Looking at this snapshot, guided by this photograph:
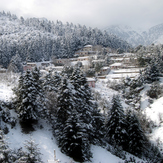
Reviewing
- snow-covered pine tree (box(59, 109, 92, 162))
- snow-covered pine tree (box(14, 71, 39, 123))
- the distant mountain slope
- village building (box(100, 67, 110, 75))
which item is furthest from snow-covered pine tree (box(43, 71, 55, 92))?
the distant mountain slope

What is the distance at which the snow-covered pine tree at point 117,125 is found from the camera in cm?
2533

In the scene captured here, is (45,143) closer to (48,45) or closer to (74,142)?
(74,142)

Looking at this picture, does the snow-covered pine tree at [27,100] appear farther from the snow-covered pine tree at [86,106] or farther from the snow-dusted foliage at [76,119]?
the snow-covered pine tree at [86,106]

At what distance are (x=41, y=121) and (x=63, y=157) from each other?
7335 millimetres

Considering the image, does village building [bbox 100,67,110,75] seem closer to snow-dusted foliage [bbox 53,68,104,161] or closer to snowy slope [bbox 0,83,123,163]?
snow-dusted foliage [bbox 53,68,104,161]

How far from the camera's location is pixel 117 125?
25.6 m

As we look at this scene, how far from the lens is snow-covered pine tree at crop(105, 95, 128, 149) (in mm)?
25328

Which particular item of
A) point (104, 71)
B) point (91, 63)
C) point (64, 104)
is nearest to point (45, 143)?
point (64, 104)

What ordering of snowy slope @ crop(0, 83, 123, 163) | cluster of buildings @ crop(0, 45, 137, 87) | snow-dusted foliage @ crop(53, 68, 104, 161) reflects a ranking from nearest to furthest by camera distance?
snowy slope @ crop(0, 83, 123, 163), snow-dusted foliage @ crop(53, 68, 104, 161), cluster of buildings @ crop(0, 45, 137, 87)

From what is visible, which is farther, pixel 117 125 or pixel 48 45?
pixel 48 45

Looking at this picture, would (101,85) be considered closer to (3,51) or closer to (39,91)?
(39,91)

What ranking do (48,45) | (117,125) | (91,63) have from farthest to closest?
1. (48,45)
2. (91,63)
3. (117,125)

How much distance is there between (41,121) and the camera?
923 inches

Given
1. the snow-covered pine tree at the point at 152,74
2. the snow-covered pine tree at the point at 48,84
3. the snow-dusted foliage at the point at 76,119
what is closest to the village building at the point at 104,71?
the snow-covered pine tree at the point at 152,74
